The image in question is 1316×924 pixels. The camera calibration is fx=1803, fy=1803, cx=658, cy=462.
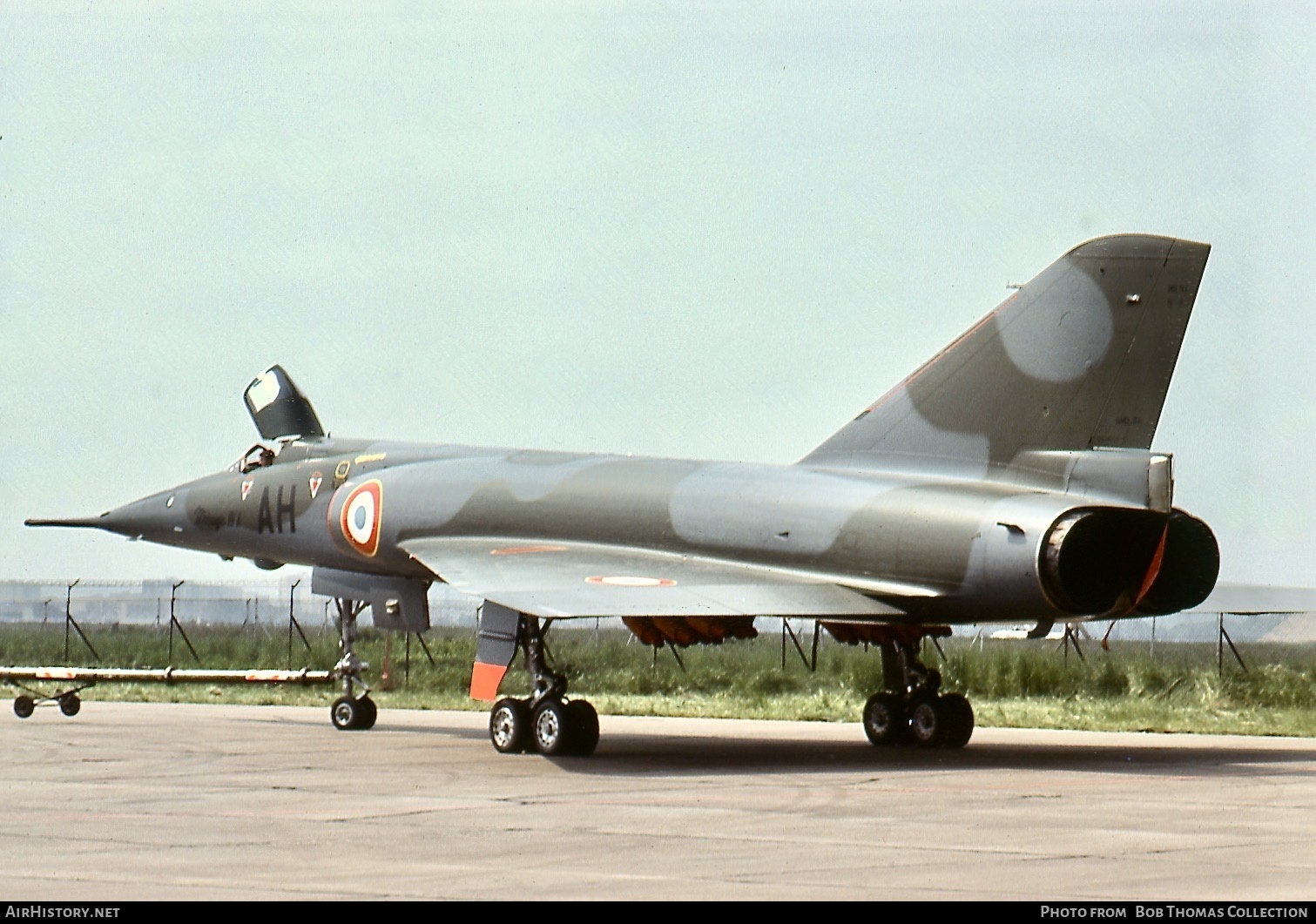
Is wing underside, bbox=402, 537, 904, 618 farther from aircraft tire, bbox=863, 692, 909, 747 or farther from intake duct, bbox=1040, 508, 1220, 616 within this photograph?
aircraft tire, bbox=863, 692, 909, 747

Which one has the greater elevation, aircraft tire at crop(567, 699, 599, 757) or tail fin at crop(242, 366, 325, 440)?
tail fin at crop(242, 366, 325, 440)

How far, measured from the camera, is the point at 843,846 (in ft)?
34.4

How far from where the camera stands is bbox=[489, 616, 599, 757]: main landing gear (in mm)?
17797

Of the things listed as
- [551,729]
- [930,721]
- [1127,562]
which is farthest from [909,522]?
[551,729]

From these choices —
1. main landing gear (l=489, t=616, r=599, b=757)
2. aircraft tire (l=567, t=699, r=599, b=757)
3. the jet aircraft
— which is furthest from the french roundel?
aircraft tire (l=567, t=699, r=599, b=757)

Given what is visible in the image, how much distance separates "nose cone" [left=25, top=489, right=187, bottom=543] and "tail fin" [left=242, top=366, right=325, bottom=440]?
1464 millimetres

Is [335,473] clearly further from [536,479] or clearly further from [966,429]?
[966,429]

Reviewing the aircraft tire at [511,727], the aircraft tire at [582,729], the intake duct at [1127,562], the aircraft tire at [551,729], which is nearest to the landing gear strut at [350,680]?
the aircraft tire at [511,727]

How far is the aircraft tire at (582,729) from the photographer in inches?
701

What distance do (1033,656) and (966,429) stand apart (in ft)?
56.1

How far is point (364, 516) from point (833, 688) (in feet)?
39.0

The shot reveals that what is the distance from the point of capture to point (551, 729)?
704 inches
